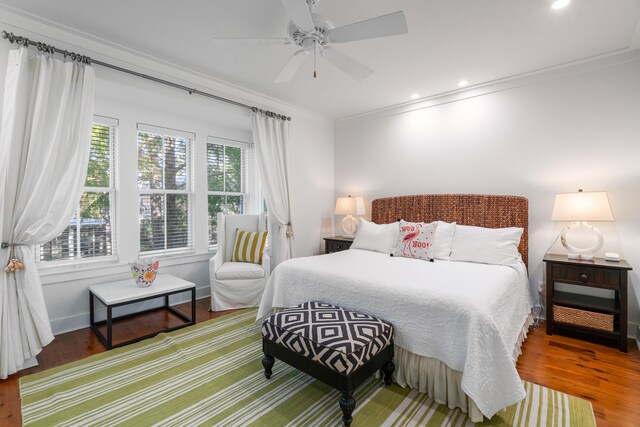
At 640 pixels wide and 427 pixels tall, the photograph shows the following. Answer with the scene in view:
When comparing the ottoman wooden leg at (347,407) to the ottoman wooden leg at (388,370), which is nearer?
the ottoman wooden leg at (347,407)

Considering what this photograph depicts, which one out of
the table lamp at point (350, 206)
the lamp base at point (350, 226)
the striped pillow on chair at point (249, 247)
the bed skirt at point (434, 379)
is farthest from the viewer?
the lamp base at point (350, 226)

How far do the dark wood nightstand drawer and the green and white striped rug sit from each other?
1.21m

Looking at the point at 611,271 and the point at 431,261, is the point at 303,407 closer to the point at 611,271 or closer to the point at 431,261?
the point at 431,261

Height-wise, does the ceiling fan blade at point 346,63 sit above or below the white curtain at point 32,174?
above

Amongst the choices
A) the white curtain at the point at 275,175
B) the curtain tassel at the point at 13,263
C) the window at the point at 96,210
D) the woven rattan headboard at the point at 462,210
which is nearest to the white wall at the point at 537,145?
the woven rattan headboard at the point at 462,210

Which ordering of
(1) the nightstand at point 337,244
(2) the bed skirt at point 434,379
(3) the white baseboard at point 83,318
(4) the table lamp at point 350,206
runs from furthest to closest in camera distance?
(4) the table lamp at point 350,206 → (1) the nightstand at point 337,244 → (3) the white baseboard at point 83,318 → (2) the bed skirt at point 434,379

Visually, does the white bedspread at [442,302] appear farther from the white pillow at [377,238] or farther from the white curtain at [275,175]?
the white curtain at [275,175]

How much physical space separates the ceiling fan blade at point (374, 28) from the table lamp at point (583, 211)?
2227mm

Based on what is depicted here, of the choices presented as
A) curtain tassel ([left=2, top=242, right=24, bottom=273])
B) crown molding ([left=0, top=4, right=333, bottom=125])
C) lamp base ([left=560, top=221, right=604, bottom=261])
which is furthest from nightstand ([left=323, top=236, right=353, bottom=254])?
curtain tassel ([left=2, top=242, right=24, bottom=273])

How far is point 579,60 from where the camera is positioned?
308cm

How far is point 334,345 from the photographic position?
5.96 ft

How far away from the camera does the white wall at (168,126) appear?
113 inches

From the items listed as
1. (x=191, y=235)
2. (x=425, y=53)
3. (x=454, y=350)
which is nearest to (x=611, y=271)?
(x=454, y=350)

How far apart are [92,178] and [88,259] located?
0.86m
